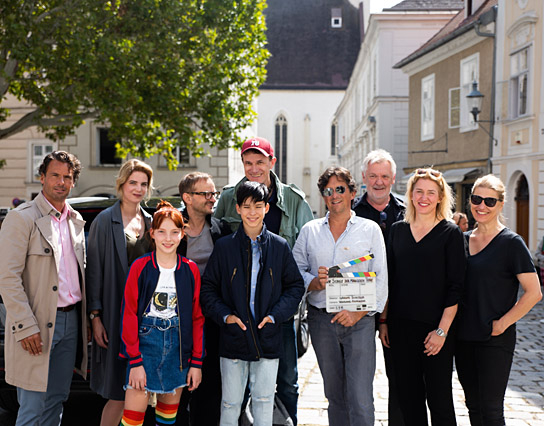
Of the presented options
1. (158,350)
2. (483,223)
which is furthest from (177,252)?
(483,223)

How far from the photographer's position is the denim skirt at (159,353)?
3.75m

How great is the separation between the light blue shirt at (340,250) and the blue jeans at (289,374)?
33cm

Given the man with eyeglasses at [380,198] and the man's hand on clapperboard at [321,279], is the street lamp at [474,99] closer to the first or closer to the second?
the man with eyeglasses at [380,198]

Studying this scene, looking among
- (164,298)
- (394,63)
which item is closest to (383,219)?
(164,298)

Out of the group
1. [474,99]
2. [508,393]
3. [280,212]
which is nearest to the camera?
[280,212]

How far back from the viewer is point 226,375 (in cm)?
387

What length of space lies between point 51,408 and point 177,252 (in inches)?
51.9

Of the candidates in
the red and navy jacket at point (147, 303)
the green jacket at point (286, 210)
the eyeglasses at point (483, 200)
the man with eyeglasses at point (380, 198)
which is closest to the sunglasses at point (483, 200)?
the eyeglasses at point (483, 200)

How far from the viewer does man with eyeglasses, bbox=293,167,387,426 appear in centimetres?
396

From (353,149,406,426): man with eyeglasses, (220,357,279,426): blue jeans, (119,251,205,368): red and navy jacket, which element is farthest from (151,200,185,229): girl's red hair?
(353,149,406,426): man with eyeglasses

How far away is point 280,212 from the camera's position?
4.48 m

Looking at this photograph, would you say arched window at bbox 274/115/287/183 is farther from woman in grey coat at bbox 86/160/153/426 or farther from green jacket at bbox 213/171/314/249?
woman in grey coat at bbox 86/160/153/426

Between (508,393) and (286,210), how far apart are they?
3302mm

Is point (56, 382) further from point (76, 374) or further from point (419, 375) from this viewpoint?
point (419, 375)
